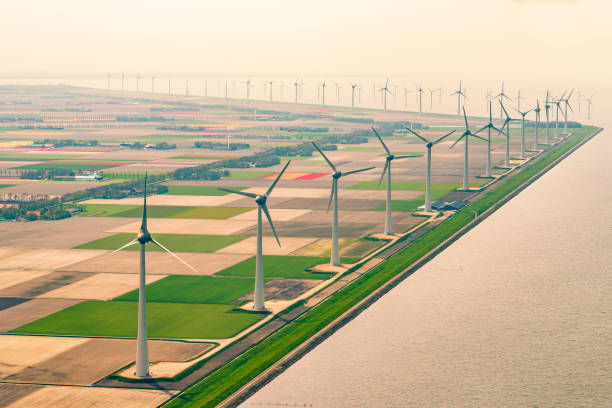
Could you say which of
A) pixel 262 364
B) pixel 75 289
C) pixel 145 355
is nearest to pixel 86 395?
pixel 145 355

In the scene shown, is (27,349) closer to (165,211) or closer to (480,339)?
(480,339)

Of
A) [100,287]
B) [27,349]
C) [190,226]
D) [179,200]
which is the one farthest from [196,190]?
[27,349]

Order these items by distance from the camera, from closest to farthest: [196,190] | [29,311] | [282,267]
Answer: [29,311] → [282,267] → [196,190]

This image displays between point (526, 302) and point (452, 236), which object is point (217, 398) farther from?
point (452, 236)

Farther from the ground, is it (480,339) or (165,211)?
(165,211)

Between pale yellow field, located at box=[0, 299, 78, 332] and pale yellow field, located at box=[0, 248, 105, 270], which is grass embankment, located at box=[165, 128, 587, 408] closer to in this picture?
pale yellow field, located at box=[0, 299, 78, 332]

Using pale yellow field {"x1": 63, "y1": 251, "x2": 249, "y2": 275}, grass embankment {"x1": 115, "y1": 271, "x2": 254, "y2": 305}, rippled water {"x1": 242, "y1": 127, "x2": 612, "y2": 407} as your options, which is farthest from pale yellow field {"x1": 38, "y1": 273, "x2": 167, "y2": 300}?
rippled water {"x1": 242, "y1": 127, "x2": 612, "y2": 407}

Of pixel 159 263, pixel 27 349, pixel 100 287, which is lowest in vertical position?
pixel 27 349
